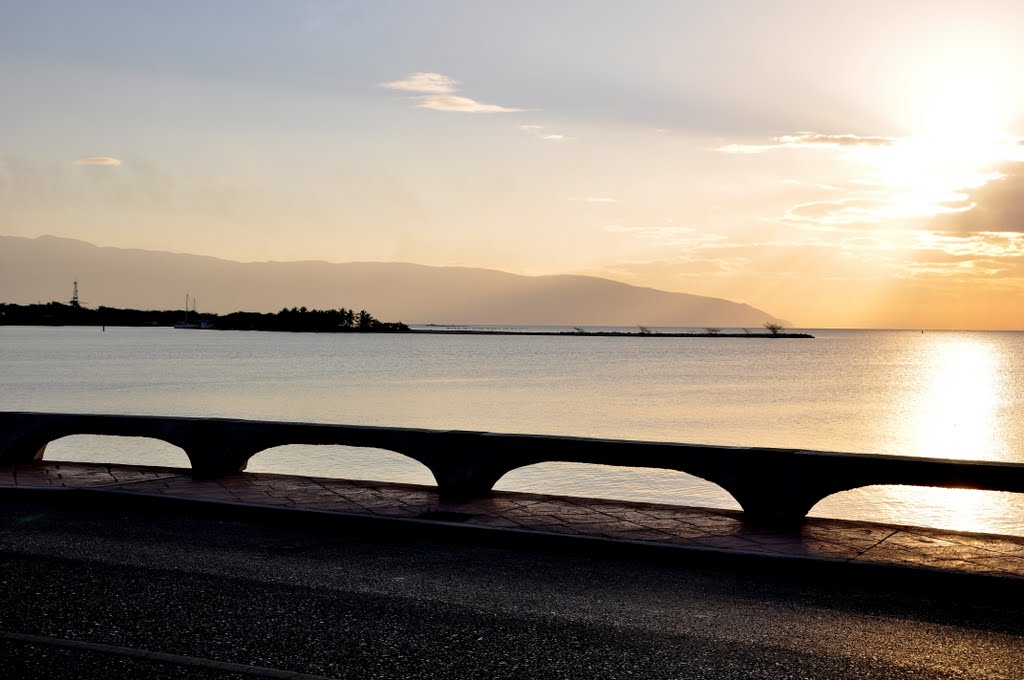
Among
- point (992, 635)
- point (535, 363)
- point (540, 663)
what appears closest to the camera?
point (540, 663)

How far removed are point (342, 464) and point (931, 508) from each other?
54.2ft

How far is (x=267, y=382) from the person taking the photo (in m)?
74.7

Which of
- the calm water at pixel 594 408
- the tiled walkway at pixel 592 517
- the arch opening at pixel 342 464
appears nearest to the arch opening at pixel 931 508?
the calm water at pixel 594 408

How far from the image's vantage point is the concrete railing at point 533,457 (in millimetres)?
9477

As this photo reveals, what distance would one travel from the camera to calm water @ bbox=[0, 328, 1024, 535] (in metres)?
25.7

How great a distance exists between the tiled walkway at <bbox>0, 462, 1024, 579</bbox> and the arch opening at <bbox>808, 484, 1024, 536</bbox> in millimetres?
11821

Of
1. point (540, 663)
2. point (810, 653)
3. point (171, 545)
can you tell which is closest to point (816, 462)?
point (810, 653)

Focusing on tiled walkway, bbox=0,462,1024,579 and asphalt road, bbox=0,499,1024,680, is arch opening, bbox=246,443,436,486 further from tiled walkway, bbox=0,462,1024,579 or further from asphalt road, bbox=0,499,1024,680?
asphalt road, bbox=0,499,1024,680

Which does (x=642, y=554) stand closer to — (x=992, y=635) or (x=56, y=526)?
(x=992, y=635)

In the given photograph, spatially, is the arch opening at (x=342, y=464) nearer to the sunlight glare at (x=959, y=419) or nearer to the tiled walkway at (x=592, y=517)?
the tiled walkway at (x=592, y=517)

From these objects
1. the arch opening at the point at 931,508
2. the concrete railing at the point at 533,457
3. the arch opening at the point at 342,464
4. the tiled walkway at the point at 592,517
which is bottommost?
the arch opening at the point at 342,464

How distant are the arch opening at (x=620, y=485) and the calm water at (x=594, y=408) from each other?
64mm

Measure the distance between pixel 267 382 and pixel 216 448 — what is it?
63.7 metres

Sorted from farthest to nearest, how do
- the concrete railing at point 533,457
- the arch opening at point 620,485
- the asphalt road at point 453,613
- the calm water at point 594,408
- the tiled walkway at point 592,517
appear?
the calm water at point 594,408 < the arch opening at point 620,485 < the concrete railing at point 533,457 < the tiled walkway at point 592,517 < the asphalt road at point 453,613
